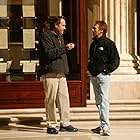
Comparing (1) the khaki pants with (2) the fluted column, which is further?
(2) the fluted column

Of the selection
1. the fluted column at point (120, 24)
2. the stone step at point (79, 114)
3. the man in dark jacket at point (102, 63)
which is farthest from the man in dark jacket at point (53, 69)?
the fluted column at point (120, 24)

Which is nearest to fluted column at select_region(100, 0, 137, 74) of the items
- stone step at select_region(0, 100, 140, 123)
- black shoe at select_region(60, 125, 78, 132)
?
stone step at select_region(0, 100, 140, 123)

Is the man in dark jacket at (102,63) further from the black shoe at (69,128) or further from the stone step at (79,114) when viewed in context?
the stone step at (79,114)

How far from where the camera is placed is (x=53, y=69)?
8453mm

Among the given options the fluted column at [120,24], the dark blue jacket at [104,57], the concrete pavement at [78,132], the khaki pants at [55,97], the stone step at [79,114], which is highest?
the fluted column at [120,24]

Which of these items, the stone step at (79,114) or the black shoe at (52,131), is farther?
the stone step at (79,114)

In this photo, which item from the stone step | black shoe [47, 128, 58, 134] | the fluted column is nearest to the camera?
black shoe [47, 128, 58, 134]

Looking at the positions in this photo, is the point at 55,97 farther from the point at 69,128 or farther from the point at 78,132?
the point at 78,132

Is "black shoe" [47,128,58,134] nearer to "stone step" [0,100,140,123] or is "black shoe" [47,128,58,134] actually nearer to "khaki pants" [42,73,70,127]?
"khaki pants" [42,73,70,127]

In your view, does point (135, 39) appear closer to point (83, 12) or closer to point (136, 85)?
point (136, 85)

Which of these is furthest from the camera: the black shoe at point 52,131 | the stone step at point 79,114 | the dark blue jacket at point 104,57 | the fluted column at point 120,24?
the fluted column at point 120,24

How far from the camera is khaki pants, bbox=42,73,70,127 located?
27.9ft

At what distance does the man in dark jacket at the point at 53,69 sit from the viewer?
27.7ft

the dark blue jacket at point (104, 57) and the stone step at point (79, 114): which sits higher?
the dark blue jacket at point (104, 57)
